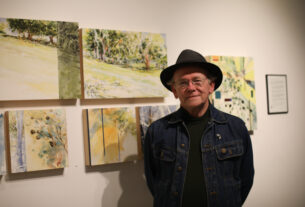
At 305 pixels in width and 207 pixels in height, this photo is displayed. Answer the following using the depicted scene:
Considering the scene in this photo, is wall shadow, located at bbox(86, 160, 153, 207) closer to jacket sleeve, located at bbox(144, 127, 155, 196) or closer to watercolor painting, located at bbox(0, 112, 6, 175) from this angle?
jacket sleeve, located at bbox(144, 127, 155, 196)

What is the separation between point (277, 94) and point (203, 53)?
76cm

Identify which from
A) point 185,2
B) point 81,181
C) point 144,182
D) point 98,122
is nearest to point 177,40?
point 185,2

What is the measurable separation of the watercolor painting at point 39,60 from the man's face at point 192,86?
603 mm

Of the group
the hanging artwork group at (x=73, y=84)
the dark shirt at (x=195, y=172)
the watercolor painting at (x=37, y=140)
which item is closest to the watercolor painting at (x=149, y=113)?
the hanging artwork group at (x=73, y=84)

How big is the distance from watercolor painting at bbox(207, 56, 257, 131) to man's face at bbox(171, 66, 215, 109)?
1.83ft

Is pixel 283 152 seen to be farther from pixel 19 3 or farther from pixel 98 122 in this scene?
pixel 19 3

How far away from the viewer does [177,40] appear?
2.07m

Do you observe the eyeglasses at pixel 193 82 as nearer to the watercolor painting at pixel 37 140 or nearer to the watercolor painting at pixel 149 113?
the watercolor painting at pixel 149 113

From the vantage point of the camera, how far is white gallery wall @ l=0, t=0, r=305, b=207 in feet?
5.57

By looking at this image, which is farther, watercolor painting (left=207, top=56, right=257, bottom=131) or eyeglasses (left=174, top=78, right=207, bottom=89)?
watercolor painting (left=207, top=56, right=257, bottom=131)

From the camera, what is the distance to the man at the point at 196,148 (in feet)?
5.04

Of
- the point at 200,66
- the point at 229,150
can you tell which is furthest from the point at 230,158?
the point at 200,66

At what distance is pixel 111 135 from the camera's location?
1.82 meters

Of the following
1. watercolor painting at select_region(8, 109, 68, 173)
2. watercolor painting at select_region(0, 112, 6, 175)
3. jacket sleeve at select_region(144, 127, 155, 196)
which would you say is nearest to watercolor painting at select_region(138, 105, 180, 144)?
jacket sleeve at select_region(144, 127, 155, 196)
